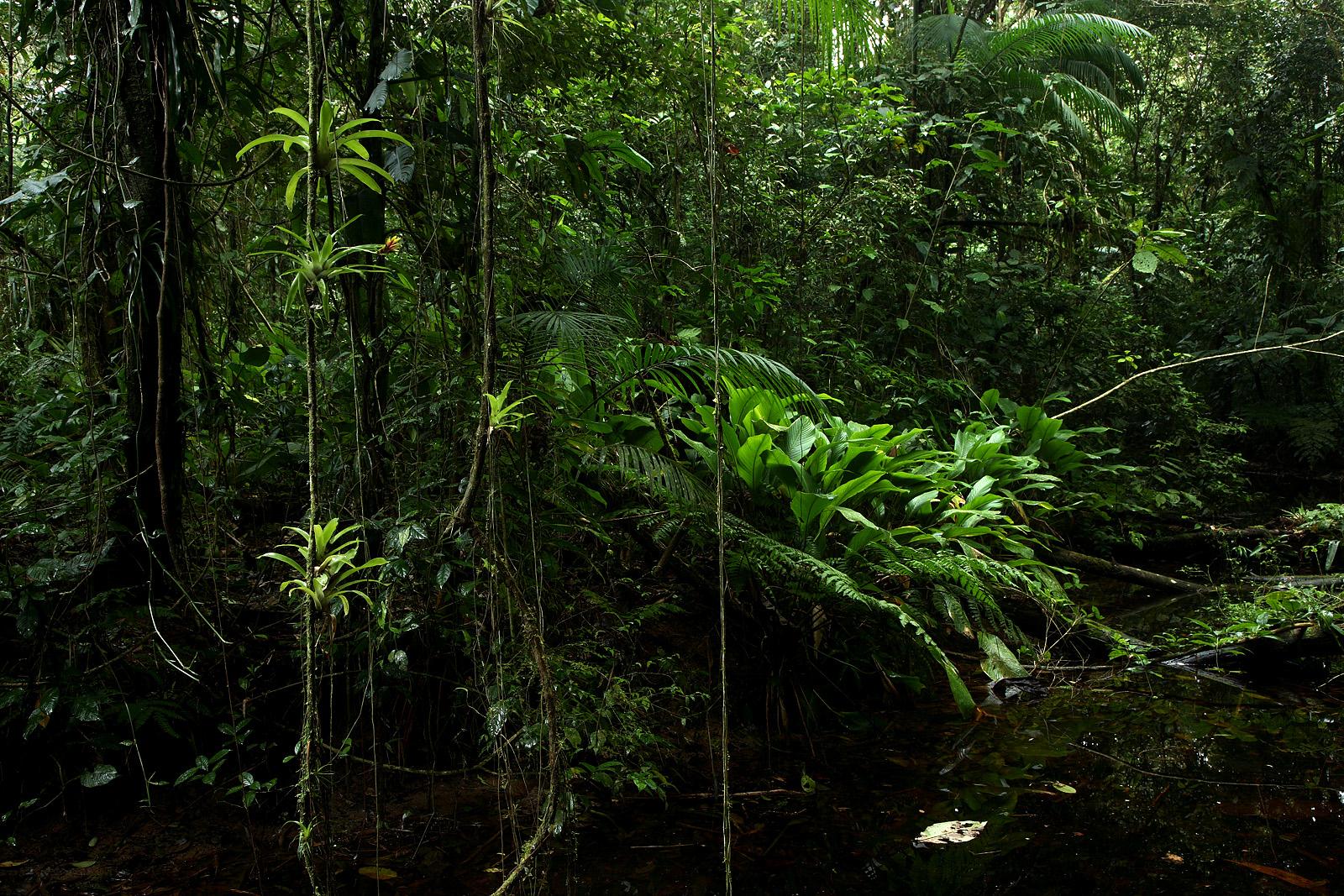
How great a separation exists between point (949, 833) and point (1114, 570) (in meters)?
2.94

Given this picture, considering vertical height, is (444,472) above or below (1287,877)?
above

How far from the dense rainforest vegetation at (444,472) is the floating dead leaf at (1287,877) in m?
0.02

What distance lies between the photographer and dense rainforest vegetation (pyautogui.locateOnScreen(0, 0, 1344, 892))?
169cm

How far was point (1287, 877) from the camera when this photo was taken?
173 cm

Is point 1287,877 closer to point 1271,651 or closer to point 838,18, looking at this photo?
point 1271,651

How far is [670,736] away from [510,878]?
1.31 m

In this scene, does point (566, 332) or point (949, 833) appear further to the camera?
point (566, 332)

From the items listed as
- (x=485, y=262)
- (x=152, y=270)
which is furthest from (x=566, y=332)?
(x=152, y=270)

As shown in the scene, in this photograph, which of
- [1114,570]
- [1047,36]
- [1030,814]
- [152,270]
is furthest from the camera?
[1047,36]

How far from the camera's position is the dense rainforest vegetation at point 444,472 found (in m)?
1.69

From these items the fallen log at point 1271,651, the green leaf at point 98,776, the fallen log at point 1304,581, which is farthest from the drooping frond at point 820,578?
the fallen log at point 1304,581

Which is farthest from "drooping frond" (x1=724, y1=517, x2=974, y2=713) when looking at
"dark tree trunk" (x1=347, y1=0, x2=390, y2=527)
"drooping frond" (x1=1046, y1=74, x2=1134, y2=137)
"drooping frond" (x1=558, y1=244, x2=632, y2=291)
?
"drooping frond" (x1=1046, y1=74, x2=1134, y2=137)

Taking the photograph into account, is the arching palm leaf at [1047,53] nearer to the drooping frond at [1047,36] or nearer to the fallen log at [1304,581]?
the drooping frond at [1047,36]

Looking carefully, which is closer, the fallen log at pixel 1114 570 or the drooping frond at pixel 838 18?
the drooping frond at pixel 838 18
